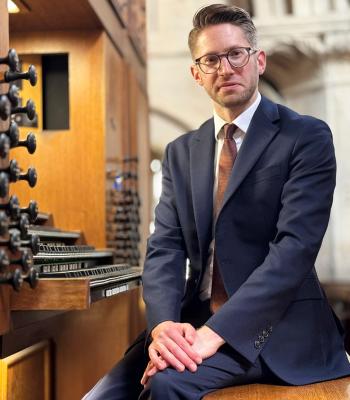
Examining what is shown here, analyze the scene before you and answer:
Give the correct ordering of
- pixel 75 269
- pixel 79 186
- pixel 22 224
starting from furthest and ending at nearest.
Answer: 1. pixel 79 186
2. pixel 75 269
3. pixel 22 224

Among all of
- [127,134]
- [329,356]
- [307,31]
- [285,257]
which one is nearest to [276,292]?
[285,257]

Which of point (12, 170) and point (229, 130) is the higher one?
point (229, 130)

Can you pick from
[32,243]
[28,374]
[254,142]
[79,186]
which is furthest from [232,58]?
[79,186]

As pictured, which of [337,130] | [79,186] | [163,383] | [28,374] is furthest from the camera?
[337,130]

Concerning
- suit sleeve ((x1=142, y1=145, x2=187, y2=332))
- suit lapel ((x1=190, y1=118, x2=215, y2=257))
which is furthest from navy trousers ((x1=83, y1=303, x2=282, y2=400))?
suit lapel ((x1=190, y1=118, x2=215, y2=257))

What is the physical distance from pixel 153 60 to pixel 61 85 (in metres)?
4.97

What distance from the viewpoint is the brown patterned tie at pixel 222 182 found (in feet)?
6.67

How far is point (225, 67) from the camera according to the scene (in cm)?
205

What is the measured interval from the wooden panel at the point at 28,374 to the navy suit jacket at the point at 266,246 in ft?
2.57

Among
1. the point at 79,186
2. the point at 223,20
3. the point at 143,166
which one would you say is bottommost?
the point at 79,186

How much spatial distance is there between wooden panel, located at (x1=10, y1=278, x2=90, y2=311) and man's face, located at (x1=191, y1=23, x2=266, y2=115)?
0.65 m

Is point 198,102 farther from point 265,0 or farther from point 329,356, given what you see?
point 329,356

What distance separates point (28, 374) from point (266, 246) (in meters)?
1.29

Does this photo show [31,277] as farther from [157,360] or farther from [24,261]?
[157,360]
